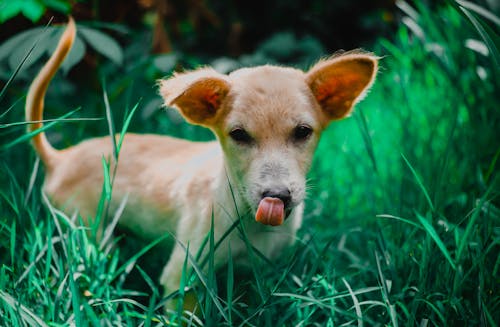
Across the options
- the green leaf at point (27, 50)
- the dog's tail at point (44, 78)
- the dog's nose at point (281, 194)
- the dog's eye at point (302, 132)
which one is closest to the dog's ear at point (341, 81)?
the dog's eye at point (302, 132)

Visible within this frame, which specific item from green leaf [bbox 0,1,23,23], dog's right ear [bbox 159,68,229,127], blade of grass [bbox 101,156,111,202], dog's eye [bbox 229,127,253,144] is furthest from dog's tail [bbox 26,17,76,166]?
dog's eye [bbox 229,127,253,144]

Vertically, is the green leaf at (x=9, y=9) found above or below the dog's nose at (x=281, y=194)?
above

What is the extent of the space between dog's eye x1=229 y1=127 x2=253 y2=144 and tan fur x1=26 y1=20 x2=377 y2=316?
10 millimetres

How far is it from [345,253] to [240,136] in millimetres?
954

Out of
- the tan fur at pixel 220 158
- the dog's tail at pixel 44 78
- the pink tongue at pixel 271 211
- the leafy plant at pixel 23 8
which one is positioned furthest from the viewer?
the leafy plant at pixel 23 8

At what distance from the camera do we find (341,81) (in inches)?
87.0

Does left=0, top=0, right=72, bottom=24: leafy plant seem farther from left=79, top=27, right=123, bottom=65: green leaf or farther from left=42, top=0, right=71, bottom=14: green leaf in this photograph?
left=79, top=27, right=123, bottom=65: green leaf

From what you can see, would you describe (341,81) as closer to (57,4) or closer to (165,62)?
(165,62)

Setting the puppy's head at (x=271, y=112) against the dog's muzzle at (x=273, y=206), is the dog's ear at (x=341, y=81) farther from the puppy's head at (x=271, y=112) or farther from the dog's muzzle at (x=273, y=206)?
the dog's muzzle at (x=273, y=206)

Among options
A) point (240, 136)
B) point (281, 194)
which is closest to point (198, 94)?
point (240, 136)

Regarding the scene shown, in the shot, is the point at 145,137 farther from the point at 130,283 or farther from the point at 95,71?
the point at 95,71

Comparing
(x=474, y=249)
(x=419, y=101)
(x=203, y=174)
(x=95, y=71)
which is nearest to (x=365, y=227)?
(x=474, y=249)

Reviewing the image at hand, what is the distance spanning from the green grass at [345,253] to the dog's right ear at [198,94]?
0.20 meters

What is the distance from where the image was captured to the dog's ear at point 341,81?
2.12m
